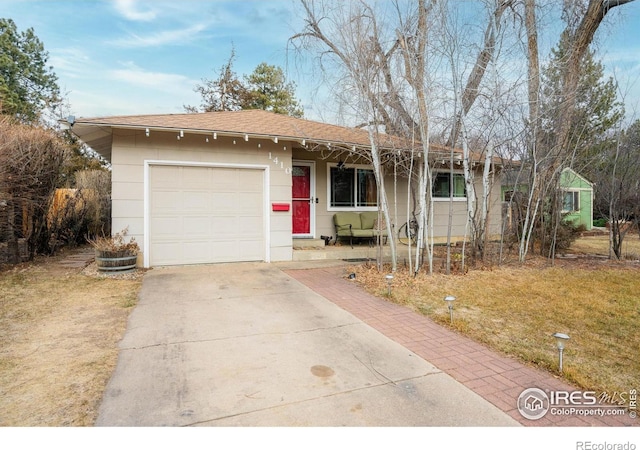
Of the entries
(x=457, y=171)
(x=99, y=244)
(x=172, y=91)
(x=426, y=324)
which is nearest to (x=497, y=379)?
(x=426, y=324)

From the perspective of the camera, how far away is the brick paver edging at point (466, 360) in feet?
7.73

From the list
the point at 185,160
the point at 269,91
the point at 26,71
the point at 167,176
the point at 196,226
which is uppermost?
the point at 26,71

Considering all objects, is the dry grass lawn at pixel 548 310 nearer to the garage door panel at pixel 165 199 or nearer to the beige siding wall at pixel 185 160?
the beige siding wall at pixel 185 160

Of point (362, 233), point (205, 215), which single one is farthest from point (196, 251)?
point (362, 233)

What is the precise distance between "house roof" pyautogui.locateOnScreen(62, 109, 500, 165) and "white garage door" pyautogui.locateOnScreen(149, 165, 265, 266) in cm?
91

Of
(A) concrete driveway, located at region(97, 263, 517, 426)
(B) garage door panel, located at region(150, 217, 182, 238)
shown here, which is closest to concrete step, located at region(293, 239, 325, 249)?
(B) garage door panel, located at region(150, 217, 182, 238)

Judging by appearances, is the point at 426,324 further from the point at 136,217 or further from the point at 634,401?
the point at 136,217

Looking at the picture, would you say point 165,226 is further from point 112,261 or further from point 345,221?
point 345,221

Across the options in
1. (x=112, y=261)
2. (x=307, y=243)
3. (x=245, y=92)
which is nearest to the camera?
(x=112, y=261)

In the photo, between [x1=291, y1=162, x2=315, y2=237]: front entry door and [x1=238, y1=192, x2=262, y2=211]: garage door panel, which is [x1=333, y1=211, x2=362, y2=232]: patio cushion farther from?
[x1=238, y1=192, x2=262, y2=211]: garage door panel

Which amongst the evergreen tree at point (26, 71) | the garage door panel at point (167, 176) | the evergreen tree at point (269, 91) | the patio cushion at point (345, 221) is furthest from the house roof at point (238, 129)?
the evergreen tree at point (26, 71)

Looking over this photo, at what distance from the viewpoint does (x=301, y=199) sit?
9680 millimetres

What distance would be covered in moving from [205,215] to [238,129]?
77.3 inches

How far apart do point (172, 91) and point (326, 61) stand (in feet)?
58.9
